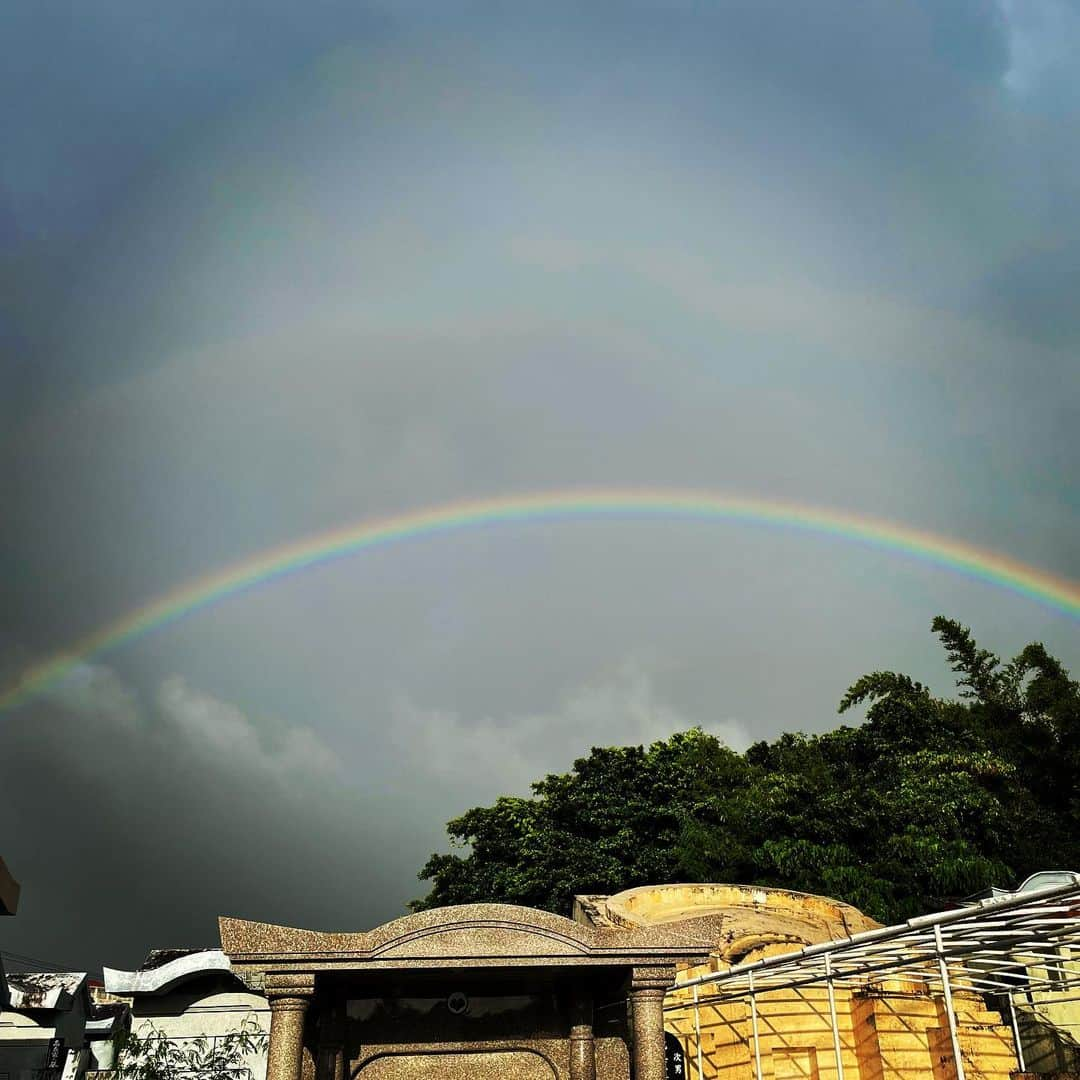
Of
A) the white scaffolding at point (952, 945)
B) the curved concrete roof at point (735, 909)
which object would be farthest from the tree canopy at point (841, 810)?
the white scaffolding at point (952, 945)

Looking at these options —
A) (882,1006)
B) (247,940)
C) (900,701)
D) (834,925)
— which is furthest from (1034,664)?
(247,940)

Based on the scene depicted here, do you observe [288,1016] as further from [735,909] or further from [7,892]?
[735,909]

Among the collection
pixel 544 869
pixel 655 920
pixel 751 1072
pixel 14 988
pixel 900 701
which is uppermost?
pixel 900 701

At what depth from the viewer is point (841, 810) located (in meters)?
37.6

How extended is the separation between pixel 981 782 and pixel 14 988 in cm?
3429

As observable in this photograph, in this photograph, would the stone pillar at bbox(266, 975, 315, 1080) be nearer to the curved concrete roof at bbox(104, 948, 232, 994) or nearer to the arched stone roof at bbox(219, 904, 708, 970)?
the arched stone roof at bbox(219, 904, 708, 970)

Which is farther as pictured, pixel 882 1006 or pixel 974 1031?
pixel 974 1031

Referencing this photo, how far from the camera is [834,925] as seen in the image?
2605 cm

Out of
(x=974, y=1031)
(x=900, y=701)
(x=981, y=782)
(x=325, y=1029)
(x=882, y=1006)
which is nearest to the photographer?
(x=325, y=1029)

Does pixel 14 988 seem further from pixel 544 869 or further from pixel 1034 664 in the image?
pixel 1034 664

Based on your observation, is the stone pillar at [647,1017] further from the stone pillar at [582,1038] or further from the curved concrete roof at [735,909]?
the curved concrete roof at [735,909]

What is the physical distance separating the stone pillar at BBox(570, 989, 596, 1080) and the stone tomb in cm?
1

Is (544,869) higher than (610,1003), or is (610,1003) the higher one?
(544,869)

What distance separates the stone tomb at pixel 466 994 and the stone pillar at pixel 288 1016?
12 millimetres
